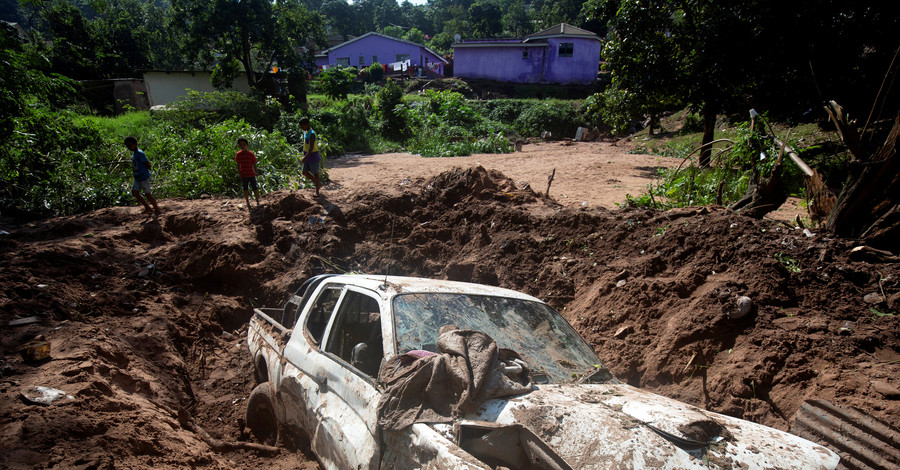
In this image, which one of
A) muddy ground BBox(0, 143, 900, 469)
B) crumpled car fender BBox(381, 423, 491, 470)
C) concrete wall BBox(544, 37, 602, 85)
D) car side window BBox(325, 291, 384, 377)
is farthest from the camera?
concrete wall BBox(544, 37, 602, 85)

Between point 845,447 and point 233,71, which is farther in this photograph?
point 233,71

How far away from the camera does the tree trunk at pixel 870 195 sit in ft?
16.0

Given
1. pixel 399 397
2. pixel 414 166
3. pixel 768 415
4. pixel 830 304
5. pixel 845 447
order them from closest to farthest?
pixel 399 397 < pixel 845 447 < pixel 768 415 < pixel 830 304 < pixel 414 166

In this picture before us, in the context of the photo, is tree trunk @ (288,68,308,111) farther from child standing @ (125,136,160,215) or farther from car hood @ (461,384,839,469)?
car hood @ (461,384,839,469)

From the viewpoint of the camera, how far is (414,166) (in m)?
18.7

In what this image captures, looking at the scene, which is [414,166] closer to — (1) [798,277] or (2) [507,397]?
(1) [798,277]

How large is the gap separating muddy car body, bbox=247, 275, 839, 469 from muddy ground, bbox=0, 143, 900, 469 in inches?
32.2

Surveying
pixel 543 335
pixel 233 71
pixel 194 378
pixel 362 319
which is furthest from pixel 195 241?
pixel 233 71

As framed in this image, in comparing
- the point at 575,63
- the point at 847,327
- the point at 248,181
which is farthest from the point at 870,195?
the point at 575,63

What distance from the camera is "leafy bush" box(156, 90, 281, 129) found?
715 inches

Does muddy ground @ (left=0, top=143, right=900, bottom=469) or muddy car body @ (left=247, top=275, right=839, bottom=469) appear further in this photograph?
muddy ground @ (left=0, top=143, right=900, bottom=469)

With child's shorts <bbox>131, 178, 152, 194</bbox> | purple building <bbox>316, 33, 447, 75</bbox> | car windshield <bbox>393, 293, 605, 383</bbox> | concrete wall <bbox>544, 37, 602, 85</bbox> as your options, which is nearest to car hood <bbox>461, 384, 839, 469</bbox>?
car windshield <bbox>393, 293, 605, 383</bbox>

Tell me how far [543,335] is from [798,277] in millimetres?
3125

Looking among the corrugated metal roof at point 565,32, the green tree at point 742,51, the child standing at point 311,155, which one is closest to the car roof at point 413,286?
the child standing at point 311,155
